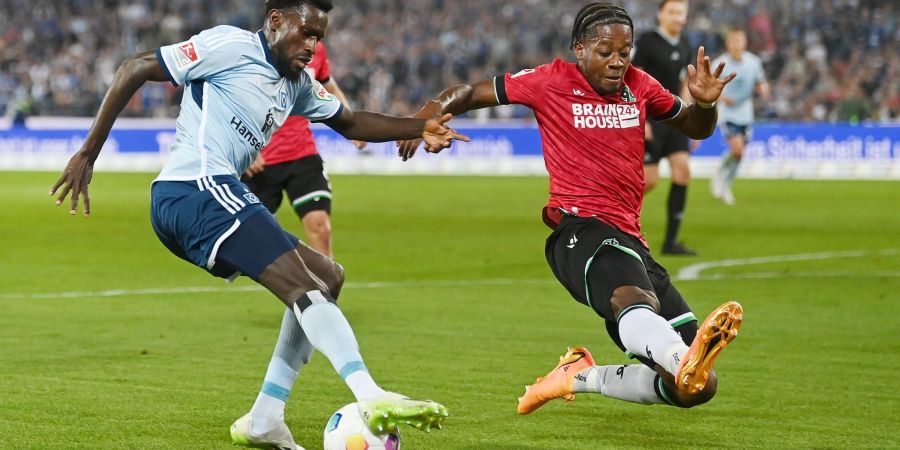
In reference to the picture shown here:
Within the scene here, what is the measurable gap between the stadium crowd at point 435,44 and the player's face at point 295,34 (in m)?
25.3

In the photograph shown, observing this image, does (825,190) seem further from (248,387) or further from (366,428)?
(366,428)

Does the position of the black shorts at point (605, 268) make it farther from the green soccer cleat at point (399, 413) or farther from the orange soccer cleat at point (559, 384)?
the green soccer cleat at point (399, 413)

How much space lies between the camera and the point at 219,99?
18.4 ft

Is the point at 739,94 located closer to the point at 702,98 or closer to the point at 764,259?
the point at 764,259

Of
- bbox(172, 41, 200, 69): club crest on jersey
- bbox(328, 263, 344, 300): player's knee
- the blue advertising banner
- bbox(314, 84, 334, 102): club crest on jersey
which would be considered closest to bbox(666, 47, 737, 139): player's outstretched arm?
bbox(314, 84, 334, 102): club crest on jersey

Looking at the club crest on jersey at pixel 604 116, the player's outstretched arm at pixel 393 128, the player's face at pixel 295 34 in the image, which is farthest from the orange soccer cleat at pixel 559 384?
the player's face at pixel 295 34

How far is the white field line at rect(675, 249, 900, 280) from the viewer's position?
13.3 meters

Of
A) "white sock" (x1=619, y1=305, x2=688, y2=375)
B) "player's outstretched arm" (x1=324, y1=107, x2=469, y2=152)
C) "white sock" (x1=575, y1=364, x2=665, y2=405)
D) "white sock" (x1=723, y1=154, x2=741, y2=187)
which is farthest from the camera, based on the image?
"white sock" (x1=723, y1=154, x2=741, y2=187)

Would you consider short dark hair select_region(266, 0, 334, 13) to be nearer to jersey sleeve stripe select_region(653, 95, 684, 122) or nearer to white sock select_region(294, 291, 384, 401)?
white sock select_region(294, 291, 384, 401)

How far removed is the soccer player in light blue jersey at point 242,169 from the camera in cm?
524

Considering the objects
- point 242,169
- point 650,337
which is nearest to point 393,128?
point 242,169

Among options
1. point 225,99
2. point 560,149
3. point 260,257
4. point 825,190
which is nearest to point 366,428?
point 260,257

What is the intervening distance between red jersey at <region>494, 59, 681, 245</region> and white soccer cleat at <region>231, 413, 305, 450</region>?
5.48 ft

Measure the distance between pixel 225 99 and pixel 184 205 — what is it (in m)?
0.52
